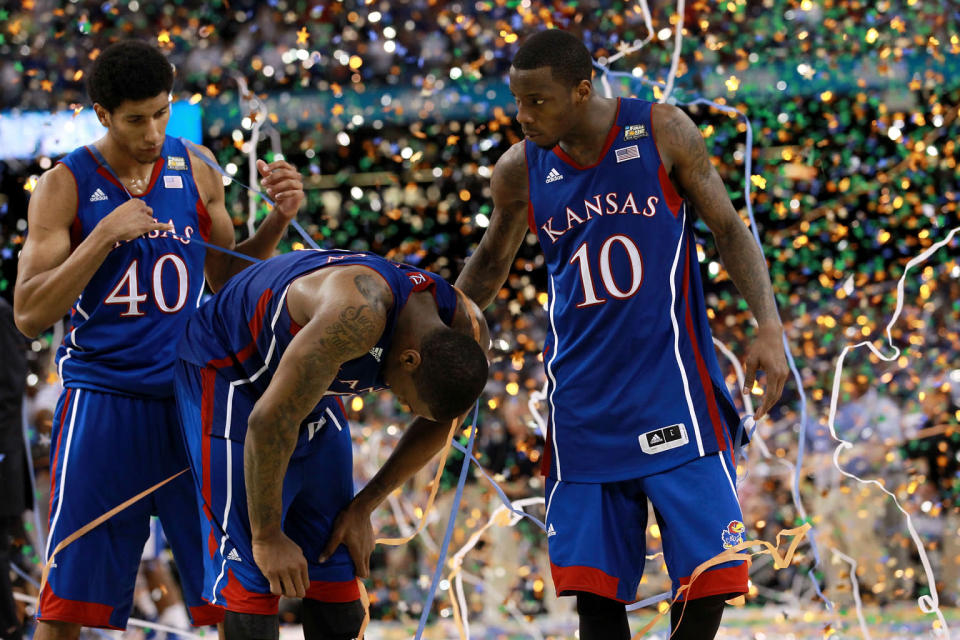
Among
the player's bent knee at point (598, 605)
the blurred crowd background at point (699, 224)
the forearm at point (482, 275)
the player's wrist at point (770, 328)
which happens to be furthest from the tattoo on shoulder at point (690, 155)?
the blurred crowd background at point (699, 224)

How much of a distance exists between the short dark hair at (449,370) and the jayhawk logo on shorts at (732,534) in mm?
658

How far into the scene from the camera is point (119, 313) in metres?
2.56

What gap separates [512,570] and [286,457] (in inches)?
119

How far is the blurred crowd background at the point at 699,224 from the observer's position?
4.92 m

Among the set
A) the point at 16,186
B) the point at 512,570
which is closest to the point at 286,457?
the point at 512,570

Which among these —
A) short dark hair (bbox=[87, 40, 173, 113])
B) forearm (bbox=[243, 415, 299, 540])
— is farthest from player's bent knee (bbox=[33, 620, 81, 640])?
short dark hair (bbox=[87, 40, 173, 113])

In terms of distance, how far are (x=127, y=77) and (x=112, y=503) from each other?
999mm

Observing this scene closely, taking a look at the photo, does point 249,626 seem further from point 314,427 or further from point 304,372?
point 304,372

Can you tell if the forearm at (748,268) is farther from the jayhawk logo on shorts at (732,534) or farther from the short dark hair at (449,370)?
the short dark hair at (449,370)

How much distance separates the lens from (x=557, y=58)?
95.7 inches

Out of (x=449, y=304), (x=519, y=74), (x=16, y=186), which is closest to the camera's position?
(x=449, y=304)

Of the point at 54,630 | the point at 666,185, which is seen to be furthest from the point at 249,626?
the point at 666,185

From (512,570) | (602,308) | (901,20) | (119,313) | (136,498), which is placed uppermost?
(901,20)

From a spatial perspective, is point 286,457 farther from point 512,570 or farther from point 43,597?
point 512,570
